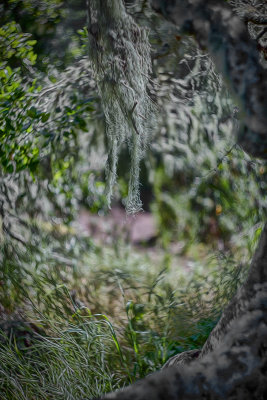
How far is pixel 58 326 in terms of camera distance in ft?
5.93

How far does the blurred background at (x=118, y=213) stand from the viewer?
1.83 metres

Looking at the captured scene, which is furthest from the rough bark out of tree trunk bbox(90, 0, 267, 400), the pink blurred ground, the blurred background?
the pink blurred ground

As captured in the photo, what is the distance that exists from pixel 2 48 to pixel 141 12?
0.96m

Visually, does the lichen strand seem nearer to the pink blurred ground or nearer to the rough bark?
the pink blurred ground

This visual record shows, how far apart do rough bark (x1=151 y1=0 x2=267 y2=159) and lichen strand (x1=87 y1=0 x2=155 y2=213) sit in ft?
0.96

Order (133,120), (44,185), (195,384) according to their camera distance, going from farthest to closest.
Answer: (44,185) → (133,120) → (195,384)

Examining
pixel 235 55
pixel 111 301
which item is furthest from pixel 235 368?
pixel 111 301

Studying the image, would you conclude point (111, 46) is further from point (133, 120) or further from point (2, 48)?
point (2, 48)

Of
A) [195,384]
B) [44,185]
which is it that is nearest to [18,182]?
[44,185]

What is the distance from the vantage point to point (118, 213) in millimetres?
1883

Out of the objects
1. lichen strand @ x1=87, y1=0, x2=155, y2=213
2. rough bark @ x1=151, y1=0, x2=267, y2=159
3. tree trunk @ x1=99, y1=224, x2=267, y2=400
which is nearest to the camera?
tree trunk @ x1=99, y1=224, x2=267, y2=400

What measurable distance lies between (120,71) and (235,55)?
0.54 meters

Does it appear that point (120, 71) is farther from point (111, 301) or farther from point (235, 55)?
point (111, 301)

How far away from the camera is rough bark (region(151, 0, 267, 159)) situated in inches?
38.7
